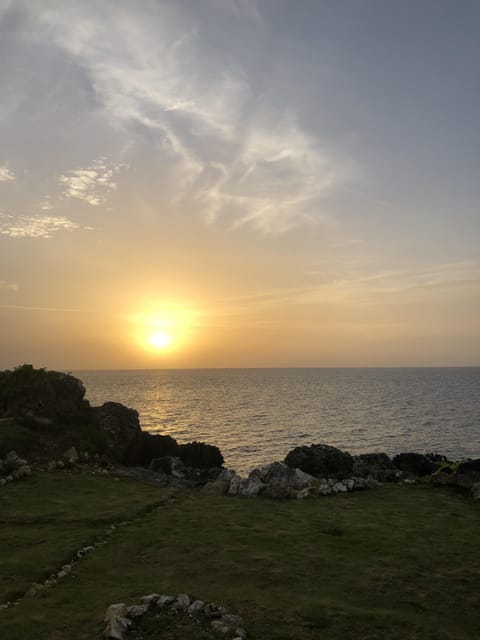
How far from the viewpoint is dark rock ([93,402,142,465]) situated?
44.4 meters

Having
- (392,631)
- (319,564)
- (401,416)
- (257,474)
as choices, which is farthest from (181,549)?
(401,416)

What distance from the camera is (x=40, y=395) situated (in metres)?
44.3

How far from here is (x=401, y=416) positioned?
103 m

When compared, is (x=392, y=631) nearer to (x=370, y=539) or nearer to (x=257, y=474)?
(x=370, y=539)

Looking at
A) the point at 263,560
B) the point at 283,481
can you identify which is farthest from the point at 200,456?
the point at 263,560

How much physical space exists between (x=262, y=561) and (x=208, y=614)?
5.36 meters

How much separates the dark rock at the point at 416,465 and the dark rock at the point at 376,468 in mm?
1437

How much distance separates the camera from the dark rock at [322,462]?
39.3 metres

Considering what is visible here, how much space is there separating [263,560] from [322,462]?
23.4 meters

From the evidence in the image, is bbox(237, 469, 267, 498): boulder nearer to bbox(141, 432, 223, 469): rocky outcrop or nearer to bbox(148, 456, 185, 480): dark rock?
bbox(148, 456, 185, 480): dark rock

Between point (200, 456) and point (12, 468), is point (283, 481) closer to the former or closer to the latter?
point (12, 468)

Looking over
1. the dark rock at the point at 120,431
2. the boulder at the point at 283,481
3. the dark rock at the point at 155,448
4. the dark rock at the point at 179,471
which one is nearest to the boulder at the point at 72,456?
the dark rock at the point at 120,431

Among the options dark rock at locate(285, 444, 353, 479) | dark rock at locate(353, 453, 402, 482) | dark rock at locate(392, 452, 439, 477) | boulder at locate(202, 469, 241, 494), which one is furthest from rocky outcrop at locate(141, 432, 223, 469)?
dark rock at locate(392, 452, 439, 477)

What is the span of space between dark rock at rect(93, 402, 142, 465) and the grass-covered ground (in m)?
14.9
